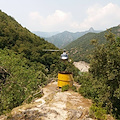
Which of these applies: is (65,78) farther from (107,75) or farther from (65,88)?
(107,75)

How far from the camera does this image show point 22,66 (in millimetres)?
27859

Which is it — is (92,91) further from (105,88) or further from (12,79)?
(12,79)

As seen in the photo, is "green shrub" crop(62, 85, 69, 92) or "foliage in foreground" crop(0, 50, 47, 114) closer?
"foliage in foreground" crop(0, 50, 47, 114)

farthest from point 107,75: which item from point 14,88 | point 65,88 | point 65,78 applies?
point 14,88

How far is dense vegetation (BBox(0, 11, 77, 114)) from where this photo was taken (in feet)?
44.9

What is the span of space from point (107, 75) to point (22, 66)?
73.2 feet

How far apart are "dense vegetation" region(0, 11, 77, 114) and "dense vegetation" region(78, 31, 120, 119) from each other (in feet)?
20.6

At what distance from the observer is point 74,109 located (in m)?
8.73

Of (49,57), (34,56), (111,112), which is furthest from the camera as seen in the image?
(49,57)

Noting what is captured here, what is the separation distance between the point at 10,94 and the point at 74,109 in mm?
7139

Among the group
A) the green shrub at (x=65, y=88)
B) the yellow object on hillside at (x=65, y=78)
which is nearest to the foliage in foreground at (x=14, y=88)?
the green shrub at (x=65, y=88)

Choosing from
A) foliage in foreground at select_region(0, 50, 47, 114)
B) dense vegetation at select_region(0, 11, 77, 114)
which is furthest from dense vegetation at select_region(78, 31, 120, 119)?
foliage in foreground at select_region(0, 50, 47, 114)

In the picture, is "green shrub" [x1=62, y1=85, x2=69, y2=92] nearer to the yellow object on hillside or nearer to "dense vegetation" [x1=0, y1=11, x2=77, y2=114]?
the yellow object on hillside

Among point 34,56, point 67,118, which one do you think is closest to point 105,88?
point 67,118
